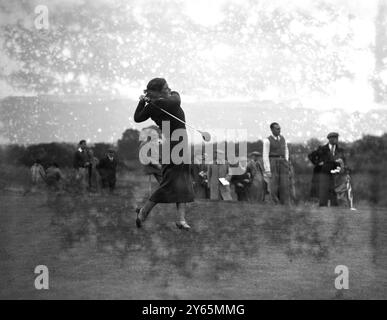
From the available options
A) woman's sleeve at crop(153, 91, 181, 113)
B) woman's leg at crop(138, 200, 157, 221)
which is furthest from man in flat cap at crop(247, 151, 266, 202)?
woman's sleeve at crop(153, 91, 181, 113)

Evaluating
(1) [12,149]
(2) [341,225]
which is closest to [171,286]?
(2) [341,225]

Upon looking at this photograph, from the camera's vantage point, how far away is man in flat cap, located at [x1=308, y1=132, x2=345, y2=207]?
14672 mm

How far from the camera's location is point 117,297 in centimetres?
694

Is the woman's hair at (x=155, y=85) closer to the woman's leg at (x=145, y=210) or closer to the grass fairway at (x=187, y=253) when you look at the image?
the woman's leg at (x=145, y=210)

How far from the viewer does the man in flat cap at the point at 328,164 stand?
14.7 meters

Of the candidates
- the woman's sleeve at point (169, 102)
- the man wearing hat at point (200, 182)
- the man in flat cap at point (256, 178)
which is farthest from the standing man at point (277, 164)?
the woman's sleeve at point (169, 102)

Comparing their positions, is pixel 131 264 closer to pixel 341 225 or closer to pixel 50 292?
pixel 50 292

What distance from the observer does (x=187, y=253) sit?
855cm

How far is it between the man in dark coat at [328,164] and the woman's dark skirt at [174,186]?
6001 millimetres

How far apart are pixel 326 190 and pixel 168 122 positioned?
A: 276 inches

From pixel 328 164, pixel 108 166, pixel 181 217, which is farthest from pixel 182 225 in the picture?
pixel 108 166

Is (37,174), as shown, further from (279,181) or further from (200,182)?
(279,181)

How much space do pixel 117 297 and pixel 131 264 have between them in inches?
45.8
